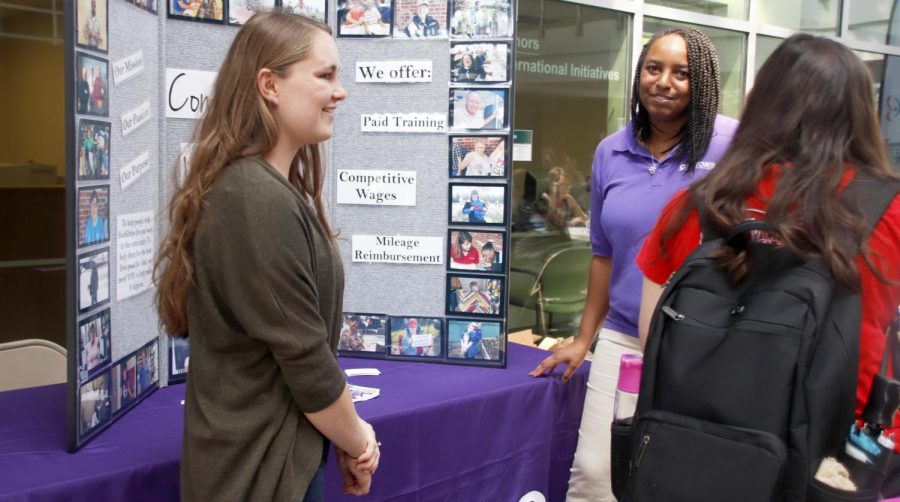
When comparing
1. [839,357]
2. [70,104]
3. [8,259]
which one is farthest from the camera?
[8,259]

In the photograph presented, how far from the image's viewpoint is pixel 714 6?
18.6 ft

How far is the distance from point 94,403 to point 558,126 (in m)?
3.57

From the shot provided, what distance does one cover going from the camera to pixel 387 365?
254cm

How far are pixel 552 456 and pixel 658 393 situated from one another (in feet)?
4.41

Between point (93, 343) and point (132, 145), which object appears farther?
point (132, 145)

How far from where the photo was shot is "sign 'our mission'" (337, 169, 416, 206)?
2551 mm

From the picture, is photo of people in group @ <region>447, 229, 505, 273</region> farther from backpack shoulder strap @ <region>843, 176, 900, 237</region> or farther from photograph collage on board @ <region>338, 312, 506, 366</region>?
backpack shoulder strap @ <region>843, 176, 900, 237</region>

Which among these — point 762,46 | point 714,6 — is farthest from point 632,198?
point 762,46

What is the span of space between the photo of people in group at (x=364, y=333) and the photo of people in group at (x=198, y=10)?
96cm

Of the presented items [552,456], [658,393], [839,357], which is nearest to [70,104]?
[658,393]

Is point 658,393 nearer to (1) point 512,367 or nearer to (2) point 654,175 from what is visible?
(2) point 654,175

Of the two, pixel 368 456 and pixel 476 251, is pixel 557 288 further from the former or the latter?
pixel 368 456

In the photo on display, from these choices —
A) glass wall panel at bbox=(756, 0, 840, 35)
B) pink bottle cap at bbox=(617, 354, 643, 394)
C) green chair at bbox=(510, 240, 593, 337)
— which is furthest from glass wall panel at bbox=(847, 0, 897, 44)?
pink bottle cap at bbox=(617, 354, 643, 394)

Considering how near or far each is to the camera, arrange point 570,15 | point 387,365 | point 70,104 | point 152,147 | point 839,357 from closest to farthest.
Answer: point 839,357, point 70,104, point 152,147, point 387,365, point 570,15
